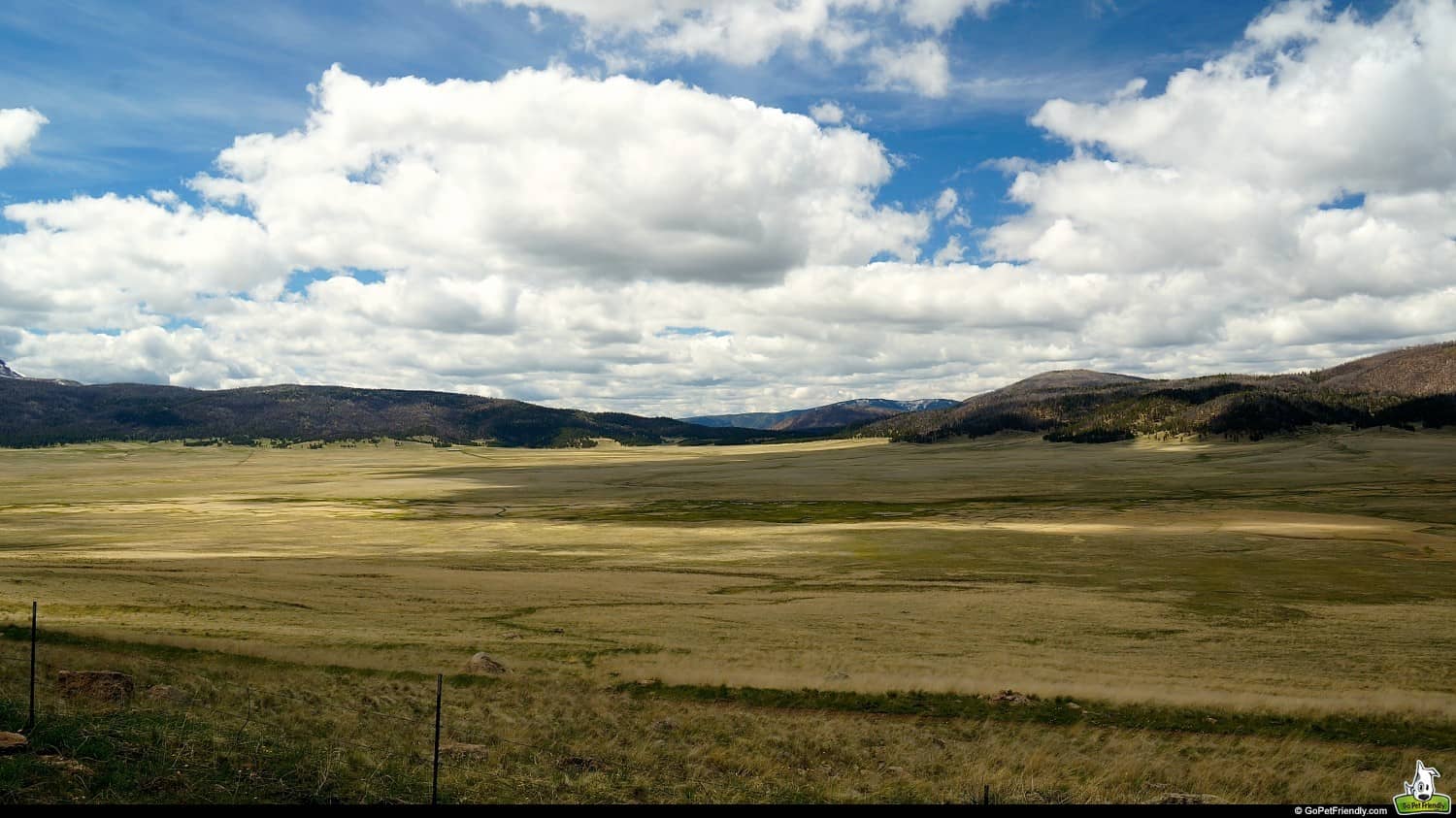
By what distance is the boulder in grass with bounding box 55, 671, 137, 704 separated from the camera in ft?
62.3

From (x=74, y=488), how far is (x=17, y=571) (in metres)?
124

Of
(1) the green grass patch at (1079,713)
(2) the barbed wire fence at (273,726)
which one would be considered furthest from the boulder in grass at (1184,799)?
(1) the green grass patch at (1079,713)

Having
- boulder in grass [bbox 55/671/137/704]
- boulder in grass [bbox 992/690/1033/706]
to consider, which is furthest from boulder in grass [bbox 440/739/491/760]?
boulder in grass [bbox 992/690/1033/706]

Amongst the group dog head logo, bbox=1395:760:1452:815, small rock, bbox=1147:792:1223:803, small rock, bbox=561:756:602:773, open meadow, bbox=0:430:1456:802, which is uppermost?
dog head logo, bbox=1395:760:1452:815

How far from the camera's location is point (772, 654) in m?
29.6

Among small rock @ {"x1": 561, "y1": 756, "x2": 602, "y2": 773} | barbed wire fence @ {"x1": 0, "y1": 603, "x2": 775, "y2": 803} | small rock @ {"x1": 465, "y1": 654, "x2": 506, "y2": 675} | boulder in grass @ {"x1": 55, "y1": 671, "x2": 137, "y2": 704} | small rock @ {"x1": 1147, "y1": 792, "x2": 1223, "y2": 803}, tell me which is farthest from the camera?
small rock @ {"x1": 465, "y1": 654, "x2": 506, "y2": 675}

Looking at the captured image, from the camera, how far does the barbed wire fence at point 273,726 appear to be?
15.1 meters

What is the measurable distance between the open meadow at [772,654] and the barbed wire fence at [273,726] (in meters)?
0.16

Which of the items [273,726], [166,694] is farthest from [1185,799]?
[166,694]

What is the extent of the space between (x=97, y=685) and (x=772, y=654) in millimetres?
20548

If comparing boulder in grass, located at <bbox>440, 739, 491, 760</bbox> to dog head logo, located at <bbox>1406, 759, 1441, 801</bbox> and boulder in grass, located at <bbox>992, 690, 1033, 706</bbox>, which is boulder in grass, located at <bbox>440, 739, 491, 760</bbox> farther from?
dog head logo, located at <bbox>1406, 759, 1441, 801</bbox>

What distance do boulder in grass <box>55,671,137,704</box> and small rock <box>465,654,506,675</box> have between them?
945 centimetres

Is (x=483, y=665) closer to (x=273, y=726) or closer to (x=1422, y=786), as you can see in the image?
(x=273, y=726)
